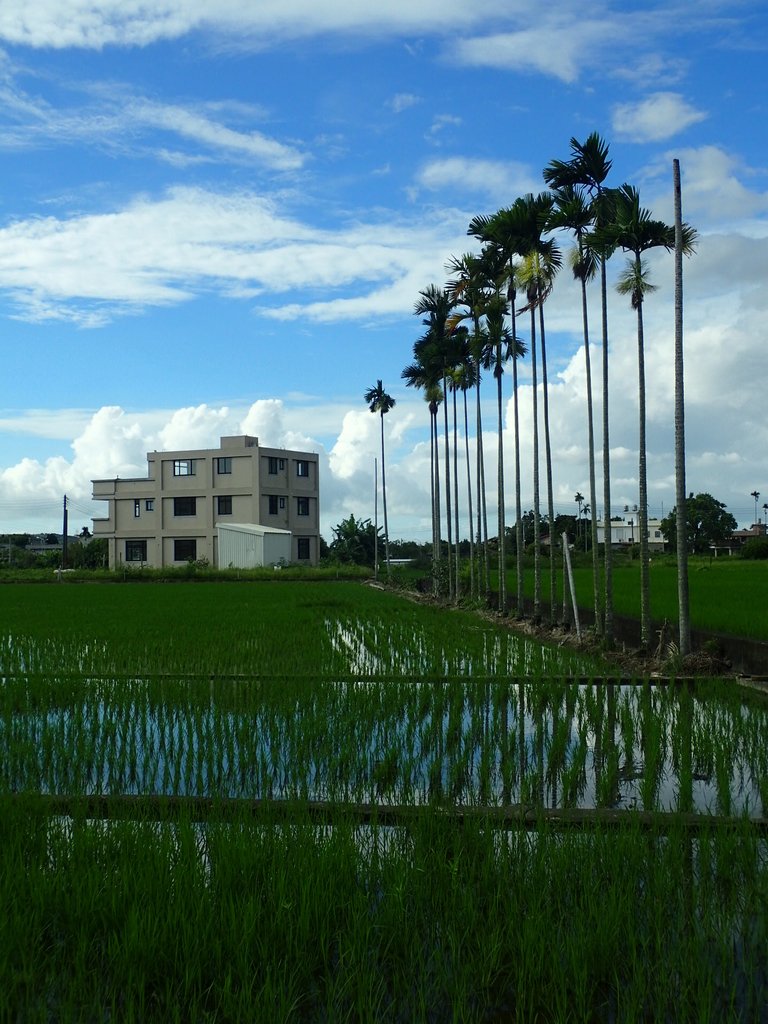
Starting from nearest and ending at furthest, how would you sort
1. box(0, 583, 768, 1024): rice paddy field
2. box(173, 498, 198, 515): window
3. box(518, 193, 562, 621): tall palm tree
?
box(0, 583, 768, 1024): rice paddy field < box(518, 193, 562, 621): tall palm tree < box(173, 498, 198, 515): window

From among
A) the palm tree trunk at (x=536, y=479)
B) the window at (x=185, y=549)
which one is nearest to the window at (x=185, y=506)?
the window at (x=185, y=549)

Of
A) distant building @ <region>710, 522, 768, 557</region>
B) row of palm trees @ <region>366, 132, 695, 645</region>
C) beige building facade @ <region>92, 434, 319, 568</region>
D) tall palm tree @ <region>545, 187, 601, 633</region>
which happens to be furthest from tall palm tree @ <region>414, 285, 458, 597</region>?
distant building @ <region>710, 522, 768, 557</region>

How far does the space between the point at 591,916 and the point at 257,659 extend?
10444 mm

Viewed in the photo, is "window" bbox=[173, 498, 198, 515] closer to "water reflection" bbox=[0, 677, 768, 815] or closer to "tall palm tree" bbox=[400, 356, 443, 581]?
"tall palm tree" bbox=[400, 356, 443, 581]

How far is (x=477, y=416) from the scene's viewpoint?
30.8 meters

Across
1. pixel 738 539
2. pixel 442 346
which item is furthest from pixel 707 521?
pixel 442 346

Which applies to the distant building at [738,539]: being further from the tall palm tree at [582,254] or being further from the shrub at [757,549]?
the tall palm tree at [582,254]

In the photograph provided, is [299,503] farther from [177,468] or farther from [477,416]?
[477,416]

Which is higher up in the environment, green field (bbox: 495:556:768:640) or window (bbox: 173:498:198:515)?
window (bbox: 173:498:198:515)

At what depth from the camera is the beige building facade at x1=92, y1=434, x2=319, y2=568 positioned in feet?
208

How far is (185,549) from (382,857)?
60.5m

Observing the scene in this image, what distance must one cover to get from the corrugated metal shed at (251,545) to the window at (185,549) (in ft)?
10.3

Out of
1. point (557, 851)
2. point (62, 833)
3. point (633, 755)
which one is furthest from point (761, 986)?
point (633, 755)

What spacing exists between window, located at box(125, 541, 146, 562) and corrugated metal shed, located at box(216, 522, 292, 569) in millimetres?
6771
